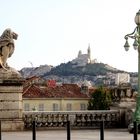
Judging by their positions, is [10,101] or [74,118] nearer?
[10,101]

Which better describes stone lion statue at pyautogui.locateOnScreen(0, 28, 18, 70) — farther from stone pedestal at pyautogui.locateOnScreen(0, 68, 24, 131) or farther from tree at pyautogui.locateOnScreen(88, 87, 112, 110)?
tree at pyautogui.locateOnScreen(88, 87, 112, 110)

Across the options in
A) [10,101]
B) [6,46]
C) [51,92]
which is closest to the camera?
[10,101]

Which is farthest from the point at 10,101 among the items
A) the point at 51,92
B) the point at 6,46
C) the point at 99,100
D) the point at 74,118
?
the point at 51,92

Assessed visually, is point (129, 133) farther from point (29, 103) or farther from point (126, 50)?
point (29, 103)

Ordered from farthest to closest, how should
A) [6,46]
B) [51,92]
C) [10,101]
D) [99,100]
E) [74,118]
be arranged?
1. [51,92]
2. [99,100]
3. [74,118]
4. [6,46]
5. [10,101]

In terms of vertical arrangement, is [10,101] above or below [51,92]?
below

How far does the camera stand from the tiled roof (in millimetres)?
106200

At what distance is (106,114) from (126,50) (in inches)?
129

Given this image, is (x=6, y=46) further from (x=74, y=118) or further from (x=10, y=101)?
(x=74, y=118)

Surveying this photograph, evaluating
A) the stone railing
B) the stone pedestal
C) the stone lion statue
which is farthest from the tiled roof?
the stone pedestal

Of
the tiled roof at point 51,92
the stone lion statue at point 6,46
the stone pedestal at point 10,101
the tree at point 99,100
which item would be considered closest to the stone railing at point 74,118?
the stone pedestal at point 10,101

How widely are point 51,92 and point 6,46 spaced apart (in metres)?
82.4

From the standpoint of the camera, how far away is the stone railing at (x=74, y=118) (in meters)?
26.3

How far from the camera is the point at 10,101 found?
24391 millimetres
